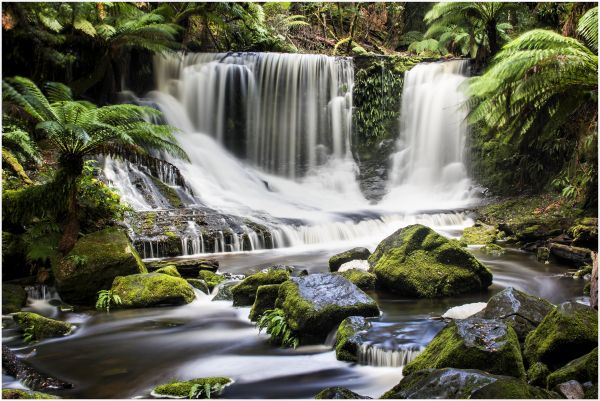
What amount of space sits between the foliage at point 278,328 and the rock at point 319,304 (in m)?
0.05

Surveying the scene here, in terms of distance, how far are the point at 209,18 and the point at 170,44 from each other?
2.07 meters

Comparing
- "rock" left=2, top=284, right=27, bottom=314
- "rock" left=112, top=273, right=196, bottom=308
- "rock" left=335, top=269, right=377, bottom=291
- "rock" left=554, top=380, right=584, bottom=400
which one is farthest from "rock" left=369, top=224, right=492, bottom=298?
"rock" left=2, top=284, right=27, bottom=314

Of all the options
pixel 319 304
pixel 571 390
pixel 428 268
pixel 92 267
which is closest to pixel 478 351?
pixel 571 390

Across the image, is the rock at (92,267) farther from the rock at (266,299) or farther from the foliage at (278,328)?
the foliage at (278,328)

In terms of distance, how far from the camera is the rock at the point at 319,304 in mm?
4555

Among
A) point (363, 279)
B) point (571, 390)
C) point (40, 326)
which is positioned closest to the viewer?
point (571, 390)

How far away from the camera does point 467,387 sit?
2.77 metres

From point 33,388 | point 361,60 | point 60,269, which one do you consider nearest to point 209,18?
point 361,60

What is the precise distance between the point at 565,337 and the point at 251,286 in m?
3.49

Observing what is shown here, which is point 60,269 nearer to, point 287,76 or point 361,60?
point 287,76

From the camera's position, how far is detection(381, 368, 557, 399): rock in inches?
106

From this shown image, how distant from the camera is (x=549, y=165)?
12352mm

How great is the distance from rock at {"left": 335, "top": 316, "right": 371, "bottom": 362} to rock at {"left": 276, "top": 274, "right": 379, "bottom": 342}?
0.17 m

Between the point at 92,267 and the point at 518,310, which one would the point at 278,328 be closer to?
the point at 518,310
